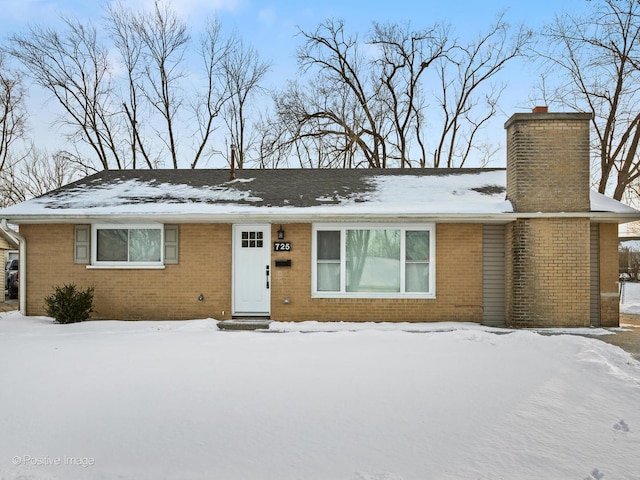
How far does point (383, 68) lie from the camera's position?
90.5ft

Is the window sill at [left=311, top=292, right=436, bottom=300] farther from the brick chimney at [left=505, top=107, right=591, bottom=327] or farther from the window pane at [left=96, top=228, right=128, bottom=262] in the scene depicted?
the window pane at [left=96, top=228, right=128, bottom=262]

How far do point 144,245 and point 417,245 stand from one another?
6.29m

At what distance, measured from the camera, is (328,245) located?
11094 millimetres

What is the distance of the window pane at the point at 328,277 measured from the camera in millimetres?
11062

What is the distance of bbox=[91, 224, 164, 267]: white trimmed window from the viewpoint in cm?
1135

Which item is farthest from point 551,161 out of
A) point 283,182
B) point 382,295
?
point 283,182

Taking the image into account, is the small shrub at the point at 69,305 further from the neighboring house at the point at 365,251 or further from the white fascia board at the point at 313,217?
the white fascia board at the point at 313,217

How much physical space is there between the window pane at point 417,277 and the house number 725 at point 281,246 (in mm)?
2709

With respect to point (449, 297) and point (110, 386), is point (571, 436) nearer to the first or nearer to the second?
point (110, 386)

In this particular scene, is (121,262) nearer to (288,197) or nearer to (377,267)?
(288,197)

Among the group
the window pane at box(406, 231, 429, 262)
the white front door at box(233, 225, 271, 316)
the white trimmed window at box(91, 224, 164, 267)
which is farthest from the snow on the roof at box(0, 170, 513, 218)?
the white front door at box(233, 225, 271, 316)

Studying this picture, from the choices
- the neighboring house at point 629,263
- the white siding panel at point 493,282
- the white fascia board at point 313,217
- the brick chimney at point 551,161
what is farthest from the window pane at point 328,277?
the neighboring house at point 629,263

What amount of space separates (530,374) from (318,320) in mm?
5345

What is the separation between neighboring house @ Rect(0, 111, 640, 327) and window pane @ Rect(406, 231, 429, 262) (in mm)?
24
